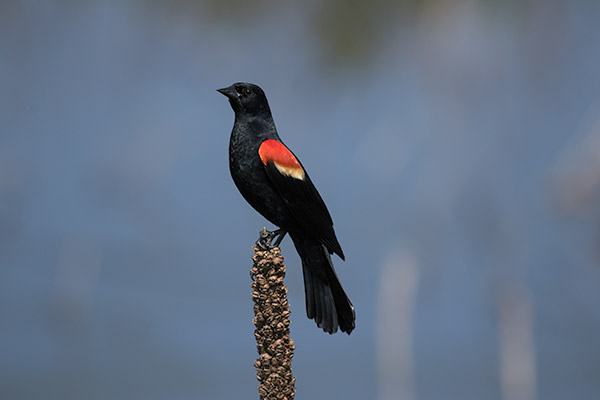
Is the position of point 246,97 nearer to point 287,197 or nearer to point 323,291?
point 287,197

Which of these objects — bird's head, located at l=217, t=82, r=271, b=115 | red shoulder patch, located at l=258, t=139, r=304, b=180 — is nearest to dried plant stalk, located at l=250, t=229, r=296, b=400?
red shoulder patch, located at l=258, t=139, r=304, b=180

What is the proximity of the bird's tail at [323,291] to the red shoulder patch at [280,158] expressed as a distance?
1.33 feet

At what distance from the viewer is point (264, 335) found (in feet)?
9.85

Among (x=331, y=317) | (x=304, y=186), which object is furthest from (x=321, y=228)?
(x=331, y=317)

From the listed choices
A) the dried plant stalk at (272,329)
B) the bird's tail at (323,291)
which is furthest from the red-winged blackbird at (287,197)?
the dried plant stalk at (272,329)

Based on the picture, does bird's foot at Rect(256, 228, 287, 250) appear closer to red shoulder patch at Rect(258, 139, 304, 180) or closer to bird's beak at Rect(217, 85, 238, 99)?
red shoulder patch at Rect(258, 139, 304, 180)

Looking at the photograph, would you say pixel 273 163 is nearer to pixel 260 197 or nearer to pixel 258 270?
pixel 260 197

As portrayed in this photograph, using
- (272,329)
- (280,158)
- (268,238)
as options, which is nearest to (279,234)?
(268,238)

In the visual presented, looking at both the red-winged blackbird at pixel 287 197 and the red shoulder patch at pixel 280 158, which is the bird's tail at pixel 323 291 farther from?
the red shoulder patch at pixel 280 158

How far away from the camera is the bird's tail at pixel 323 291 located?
3.45 metres

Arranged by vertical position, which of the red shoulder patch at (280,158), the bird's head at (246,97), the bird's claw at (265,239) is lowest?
the bird's claw at (265,239)

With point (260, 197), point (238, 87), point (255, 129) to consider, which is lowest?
point (260, 197)

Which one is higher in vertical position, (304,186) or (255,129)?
(255,129)

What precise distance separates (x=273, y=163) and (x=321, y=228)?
1.48 ft
